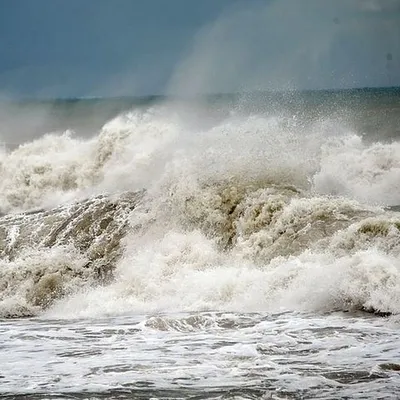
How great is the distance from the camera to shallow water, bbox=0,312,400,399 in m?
6.89

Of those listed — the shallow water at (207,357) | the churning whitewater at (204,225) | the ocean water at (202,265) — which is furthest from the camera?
the churning whitewater at (204,225)

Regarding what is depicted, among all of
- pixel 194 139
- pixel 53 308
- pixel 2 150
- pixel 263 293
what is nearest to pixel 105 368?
pixel 263 293

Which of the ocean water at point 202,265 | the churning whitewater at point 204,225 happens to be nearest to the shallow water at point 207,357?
the ocean water at point 202,265

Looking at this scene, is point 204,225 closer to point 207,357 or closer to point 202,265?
point 202,265

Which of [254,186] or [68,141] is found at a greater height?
[68,141]

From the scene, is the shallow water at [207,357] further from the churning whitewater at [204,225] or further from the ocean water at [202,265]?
the churning whitewater at [204,225]

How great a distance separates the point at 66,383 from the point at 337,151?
445 inches

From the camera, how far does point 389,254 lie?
10.2 m

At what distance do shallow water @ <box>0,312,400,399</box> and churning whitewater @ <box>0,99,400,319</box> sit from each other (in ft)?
2.52

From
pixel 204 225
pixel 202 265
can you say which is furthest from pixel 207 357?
pixel 204 225

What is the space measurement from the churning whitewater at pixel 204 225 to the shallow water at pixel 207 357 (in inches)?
30.3

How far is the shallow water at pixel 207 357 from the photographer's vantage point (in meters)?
6.89

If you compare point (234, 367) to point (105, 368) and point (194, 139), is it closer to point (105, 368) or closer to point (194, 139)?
point (105, 368)

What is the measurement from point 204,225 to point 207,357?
17.5 feet
